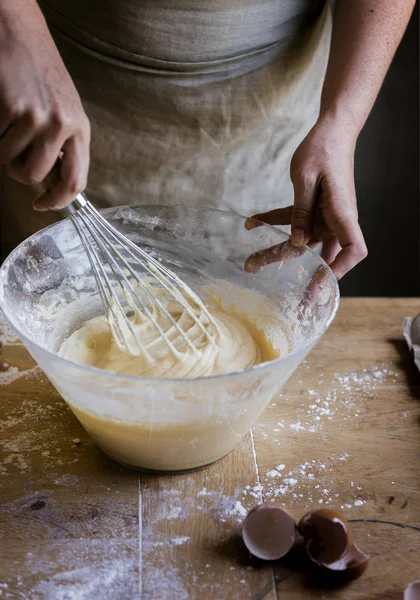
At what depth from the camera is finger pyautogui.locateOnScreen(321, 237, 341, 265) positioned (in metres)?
1.12

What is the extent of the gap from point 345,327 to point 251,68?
1.77 feet

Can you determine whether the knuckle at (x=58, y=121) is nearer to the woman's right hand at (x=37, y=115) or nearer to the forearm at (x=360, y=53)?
the woman's right hand at (x=37, y=115)

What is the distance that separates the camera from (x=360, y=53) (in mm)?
1207

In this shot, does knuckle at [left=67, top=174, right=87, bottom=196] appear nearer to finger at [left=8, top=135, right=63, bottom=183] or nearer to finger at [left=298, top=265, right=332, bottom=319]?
finger at [left=8, top=135, right=63, bottom=183]

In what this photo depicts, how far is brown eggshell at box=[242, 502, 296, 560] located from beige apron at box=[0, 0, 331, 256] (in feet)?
2.59

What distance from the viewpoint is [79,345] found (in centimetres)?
108

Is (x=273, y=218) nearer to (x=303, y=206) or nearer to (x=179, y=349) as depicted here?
(x=303, y=206)

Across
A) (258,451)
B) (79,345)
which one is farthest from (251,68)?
(258,451)

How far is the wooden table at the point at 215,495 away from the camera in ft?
2.61

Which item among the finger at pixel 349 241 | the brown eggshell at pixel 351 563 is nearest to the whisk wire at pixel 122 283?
the finger at pixel 349 241

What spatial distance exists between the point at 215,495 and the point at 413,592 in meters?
0.28

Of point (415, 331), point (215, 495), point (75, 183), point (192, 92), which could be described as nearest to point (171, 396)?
point (215, 495)

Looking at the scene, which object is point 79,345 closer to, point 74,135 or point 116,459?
point 116,459

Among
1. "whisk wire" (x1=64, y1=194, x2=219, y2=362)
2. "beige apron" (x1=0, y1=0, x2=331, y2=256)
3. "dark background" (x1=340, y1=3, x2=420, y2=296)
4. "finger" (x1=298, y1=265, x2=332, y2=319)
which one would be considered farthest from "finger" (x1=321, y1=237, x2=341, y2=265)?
"dark background" (x1=340, y1=3, x2=420, y2=296)
